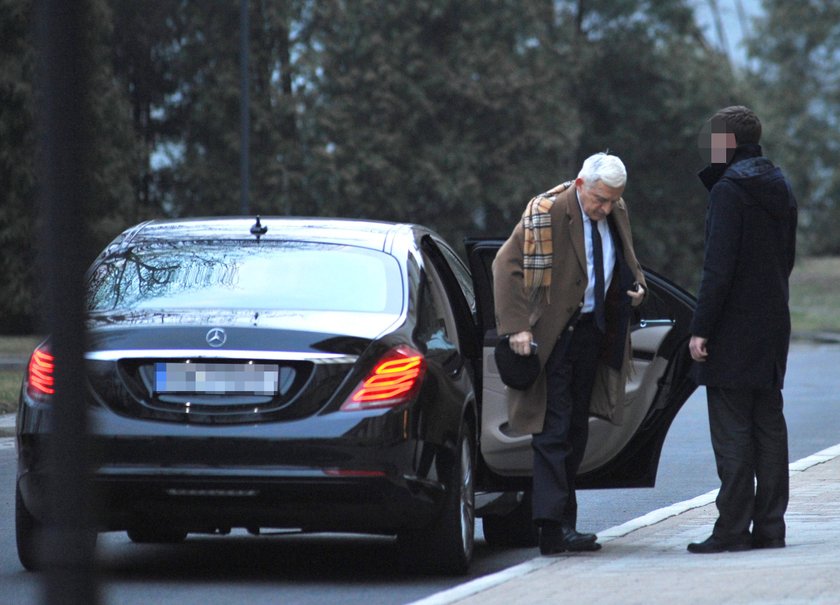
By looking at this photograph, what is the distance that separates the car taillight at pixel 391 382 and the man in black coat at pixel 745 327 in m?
1.26

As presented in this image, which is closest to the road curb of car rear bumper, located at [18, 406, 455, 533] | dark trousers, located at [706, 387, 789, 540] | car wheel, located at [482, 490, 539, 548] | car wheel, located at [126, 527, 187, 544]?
car wheel, located at [126, 527, 187, 544]

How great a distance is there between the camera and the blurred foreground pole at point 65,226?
11.2 ft

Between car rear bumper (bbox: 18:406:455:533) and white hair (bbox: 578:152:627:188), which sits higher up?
white hair (bbox: 578:152:627:188)

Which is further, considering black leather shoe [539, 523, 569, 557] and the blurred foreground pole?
black leather shoe [539, 523, 569, 557]

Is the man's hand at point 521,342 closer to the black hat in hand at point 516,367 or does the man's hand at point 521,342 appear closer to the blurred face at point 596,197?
the black hat in hand at point 516,367

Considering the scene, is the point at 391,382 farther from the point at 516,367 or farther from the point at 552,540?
the point at 552,540

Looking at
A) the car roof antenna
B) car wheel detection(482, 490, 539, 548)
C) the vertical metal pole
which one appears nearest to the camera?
the car roof antenna

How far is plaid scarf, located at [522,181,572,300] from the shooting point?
7.39m

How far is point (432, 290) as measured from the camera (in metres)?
7.64

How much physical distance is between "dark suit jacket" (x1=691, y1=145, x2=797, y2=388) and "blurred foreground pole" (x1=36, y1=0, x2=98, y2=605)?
4.30 m

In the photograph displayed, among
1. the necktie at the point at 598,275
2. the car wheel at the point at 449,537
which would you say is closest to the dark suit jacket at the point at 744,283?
the necktie at the point at 598,275

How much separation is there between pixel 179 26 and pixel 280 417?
139 feet

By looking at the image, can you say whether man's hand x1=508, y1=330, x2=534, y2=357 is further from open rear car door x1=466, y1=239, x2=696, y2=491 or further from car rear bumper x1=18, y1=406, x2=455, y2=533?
car rear bumper x1=18, y1=406, x2=455, y2=533

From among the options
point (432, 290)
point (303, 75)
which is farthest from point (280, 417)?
point (303, 75)
